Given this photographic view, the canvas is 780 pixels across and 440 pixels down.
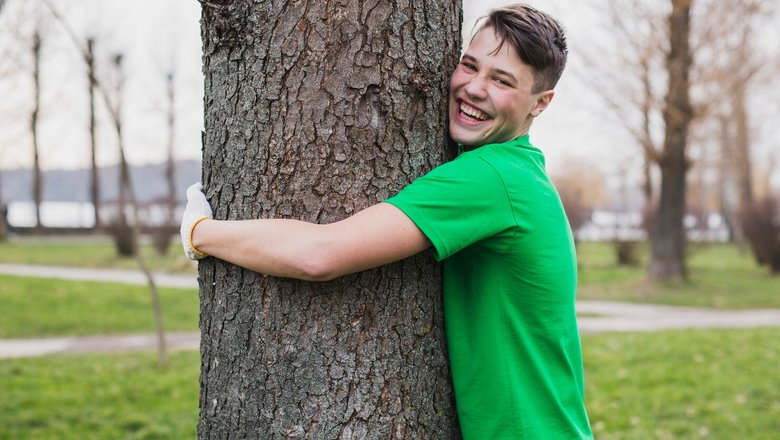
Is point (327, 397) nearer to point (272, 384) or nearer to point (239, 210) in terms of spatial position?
point (272, 384)

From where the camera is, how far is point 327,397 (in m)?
1.89

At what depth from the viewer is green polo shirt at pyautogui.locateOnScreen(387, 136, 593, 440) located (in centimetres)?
177

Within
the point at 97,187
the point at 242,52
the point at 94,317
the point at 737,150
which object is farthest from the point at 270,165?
the point at 97,187

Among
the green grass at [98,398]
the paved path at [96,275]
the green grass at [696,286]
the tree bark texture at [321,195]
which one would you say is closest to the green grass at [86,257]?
the paved path at [96,275]

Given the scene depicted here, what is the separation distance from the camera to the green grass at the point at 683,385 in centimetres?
547

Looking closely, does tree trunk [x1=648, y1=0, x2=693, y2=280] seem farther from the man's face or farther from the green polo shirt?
the green polo shirt

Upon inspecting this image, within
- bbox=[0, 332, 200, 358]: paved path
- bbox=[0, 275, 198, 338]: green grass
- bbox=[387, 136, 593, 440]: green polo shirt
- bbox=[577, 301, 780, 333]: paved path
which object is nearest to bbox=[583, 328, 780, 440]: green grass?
bbox=[577, 301, 780, 333]: paved path

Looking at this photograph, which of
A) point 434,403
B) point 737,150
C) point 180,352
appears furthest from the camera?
point 737,150

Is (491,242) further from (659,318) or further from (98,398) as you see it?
(659,318)

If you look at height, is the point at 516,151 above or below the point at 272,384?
above

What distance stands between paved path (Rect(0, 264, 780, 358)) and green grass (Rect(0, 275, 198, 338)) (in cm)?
60

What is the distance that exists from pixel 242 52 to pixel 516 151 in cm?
75

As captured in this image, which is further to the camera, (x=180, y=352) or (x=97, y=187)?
(x=97, y=187)

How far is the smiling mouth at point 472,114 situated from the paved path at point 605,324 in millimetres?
7222
